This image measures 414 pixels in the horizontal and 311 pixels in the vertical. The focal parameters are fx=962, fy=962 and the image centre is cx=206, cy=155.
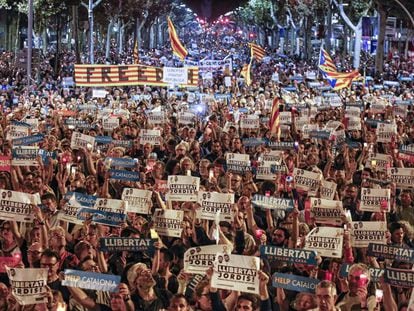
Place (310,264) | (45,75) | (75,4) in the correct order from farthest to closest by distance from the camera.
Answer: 1. (75,4)
2. (45,75)
3. (310,264)

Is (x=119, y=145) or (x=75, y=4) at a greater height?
(x=75, y=4)

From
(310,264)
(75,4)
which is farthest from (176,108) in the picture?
(75,4)

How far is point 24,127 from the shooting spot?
672 inches

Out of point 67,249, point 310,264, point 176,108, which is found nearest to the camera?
point 310,264

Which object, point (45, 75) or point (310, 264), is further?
point (45, 75)

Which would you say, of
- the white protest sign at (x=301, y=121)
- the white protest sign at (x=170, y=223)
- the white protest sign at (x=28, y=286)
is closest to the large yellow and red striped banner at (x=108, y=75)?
the white protest sign at (x=301, y=121)

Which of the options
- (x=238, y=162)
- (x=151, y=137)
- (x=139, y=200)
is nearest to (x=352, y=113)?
(x=151, y=137)

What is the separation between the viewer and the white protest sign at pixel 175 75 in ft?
81.9

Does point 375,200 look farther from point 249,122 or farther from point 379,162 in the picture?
point 249,122

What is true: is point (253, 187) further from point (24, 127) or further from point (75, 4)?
point (75, 4)

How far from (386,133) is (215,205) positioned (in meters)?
7.42

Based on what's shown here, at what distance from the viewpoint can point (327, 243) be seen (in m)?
9.20

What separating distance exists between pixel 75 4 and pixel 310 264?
147 ft

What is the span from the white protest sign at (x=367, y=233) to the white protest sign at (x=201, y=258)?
5.96 feet
